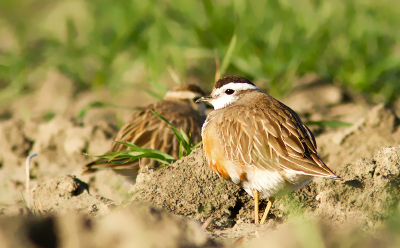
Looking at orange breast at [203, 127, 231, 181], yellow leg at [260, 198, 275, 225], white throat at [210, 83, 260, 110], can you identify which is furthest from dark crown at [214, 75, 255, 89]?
yellow leg at [260, 198, 275, 225]

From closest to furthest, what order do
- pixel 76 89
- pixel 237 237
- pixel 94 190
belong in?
pixel 237 237 < pixel 94 190 < pixel 76 89

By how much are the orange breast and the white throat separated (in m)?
Result: 0.69

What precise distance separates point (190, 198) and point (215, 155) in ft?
1.42

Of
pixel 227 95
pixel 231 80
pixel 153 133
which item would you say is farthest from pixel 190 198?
pixel 153 133

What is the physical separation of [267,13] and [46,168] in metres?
4.80

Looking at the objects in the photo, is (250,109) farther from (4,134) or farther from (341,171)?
(4,134)

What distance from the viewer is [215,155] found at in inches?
149

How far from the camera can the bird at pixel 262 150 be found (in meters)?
3.54

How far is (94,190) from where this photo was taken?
5.41 m

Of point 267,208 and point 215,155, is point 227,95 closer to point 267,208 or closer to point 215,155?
point 215,155

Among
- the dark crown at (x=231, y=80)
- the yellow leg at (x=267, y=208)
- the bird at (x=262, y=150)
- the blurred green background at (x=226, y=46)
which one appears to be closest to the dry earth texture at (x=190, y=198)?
the yellow leg at (x=267, y=208)

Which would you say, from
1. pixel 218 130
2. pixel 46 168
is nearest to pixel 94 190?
pixel 46 168

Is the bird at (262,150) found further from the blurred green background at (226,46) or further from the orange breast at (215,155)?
the blurred green background at (226,46)

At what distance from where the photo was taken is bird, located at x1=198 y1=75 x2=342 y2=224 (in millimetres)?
3543
